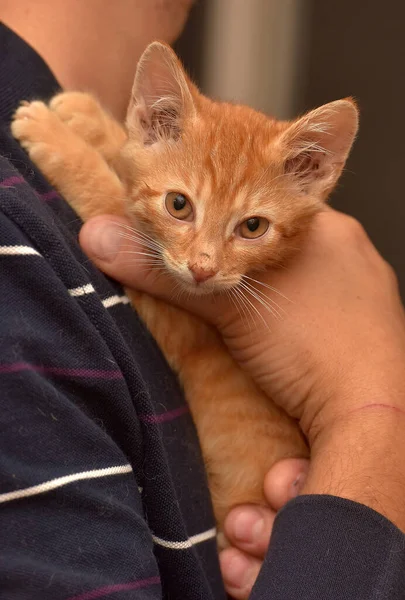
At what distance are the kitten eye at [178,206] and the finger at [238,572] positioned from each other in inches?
24.9

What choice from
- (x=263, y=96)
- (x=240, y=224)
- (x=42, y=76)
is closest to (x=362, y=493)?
(x=240, y=224)

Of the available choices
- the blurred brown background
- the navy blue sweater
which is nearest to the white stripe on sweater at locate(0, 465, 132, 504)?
the navy blue sweater

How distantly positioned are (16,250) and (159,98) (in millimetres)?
533

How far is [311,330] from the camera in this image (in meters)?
1.19

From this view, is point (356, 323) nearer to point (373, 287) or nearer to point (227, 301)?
point (373, 287)

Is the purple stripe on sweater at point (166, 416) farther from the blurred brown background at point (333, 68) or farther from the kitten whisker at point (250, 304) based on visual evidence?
the blurred brown background at point (333, 68)

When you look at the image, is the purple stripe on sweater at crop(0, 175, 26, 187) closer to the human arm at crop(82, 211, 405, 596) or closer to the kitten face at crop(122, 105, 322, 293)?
the human arm at crop(82, 211, 405, 596)

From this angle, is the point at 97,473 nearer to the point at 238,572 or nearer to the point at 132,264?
the point at 132,264

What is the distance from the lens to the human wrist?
103cm

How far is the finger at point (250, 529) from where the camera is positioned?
1.26 m

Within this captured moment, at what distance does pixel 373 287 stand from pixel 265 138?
35 centimetres

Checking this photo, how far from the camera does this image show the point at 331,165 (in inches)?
50.6

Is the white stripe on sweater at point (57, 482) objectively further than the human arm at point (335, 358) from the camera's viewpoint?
No

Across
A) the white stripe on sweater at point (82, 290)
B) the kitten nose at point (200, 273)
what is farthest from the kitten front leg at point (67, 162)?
the white stripe on sweater at point (82, 290)
